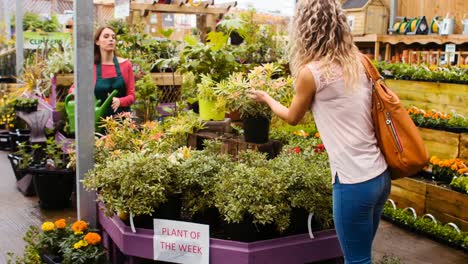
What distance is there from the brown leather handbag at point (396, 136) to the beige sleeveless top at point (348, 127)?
34 mm

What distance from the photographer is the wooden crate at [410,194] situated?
164 inches

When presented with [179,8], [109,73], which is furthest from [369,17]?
[109,73]

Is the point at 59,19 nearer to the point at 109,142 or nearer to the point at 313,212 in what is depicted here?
the point at 109,142

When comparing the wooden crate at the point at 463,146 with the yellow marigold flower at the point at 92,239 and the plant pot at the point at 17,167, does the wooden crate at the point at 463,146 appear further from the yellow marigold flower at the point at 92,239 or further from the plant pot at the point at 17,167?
the plant pot at the point at 17,167

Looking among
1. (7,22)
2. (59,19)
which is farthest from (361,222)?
(7,22)

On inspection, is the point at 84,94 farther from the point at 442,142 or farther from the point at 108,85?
the point at 442,142

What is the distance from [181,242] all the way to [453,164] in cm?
238

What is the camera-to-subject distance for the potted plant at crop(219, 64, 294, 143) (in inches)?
116

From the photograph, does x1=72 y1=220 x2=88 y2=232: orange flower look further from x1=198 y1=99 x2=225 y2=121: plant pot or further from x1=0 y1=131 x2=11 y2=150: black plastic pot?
x1=0 y1=131 x2=11 y2=150: black plastic pot

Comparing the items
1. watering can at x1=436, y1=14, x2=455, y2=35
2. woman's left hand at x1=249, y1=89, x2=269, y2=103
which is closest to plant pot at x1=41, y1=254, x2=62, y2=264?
woman's left hand at x1=249, y1=89, x2=269, y2=103

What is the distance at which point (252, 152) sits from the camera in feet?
9.44

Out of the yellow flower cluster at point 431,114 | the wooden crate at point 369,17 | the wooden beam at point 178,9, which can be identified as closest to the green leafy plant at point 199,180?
the yellow flower cluster at point 431,114

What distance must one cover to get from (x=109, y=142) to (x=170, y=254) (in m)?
1.01

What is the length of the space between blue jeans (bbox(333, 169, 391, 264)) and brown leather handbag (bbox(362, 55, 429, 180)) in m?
0.08
